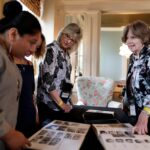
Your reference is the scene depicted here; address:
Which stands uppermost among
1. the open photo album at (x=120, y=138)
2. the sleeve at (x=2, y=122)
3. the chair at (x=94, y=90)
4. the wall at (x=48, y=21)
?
the wall at (x=48, y=21)

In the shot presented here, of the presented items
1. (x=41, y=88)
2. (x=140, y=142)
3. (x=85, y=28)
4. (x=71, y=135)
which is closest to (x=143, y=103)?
(x=140, y=142)

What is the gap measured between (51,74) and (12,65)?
0.77 metres

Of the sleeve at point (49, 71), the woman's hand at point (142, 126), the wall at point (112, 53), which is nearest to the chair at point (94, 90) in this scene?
the sleeve at point (49, 71)

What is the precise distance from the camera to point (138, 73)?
1364 millimetres

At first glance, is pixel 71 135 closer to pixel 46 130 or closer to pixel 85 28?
pixel 46 130

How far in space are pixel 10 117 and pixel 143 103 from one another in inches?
29.6

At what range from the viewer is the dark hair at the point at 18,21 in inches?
36.0

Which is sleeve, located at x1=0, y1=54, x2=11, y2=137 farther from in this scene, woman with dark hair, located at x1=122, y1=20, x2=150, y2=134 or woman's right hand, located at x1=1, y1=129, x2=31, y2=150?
woman with dark hair, located at x1=122, y1=20, x2=150, y2=134

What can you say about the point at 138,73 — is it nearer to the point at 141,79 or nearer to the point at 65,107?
the point at 141,79

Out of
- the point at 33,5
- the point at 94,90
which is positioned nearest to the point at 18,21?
the point at 33,5

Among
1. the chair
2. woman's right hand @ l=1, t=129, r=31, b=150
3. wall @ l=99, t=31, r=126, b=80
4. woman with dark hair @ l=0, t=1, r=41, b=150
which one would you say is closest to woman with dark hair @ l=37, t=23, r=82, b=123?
woman with dark hair @ l=0, t=1, r=41, b=150

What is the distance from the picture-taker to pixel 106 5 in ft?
11.7

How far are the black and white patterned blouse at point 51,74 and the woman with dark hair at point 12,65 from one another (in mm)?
654

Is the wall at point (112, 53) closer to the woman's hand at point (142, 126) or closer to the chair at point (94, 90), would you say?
the chair at point (94, 90)
